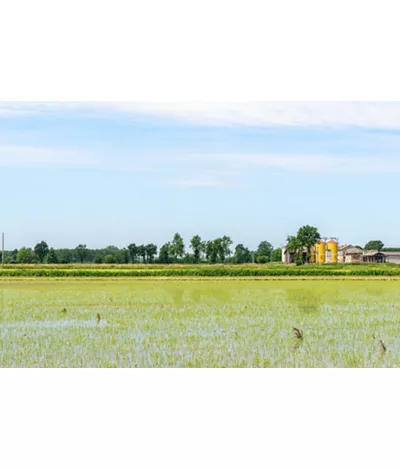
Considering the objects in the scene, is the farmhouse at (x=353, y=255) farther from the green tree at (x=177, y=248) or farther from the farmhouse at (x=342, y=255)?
the green tree at (x=177, y=248)

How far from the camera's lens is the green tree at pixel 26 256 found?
27878 millimetres

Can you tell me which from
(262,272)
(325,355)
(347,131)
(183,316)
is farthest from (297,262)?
(325,355)

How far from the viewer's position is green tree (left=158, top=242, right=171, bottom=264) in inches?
1072

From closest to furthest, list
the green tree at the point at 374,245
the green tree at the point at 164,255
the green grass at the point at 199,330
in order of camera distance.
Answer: the green grass at the point at 199,330
the green tree at the point at 164,255
the green tree at the point at 374,245

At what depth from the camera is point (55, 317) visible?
1256cm

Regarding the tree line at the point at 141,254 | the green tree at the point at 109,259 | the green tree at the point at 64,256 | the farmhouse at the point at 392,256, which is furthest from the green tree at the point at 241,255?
the farmhouse at the point at 392,256

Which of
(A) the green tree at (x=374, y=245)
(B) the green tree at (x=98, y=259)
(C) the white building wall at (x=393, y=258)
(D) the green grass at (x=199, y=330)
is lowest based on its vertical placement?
(D) the green grass at (x=199, y=330)

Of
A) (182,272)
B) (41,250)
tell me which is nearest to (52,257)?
(41,250)

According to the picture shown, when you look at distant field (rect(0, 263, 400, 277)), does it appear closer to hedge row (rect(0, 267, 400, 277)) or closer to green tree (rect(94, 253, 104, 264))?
hedge row (rect(0, 267, 400, 277))

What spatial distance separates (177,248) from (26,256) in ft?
22.5

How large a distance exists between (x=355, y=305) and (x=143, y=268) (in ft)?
47.6

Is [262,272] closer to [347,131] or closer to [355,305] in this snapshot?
[347,131]

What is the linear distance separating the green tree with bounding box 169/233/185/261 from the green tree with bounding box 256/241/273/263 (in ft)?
17.2

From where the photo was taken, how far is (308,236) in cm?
3186
